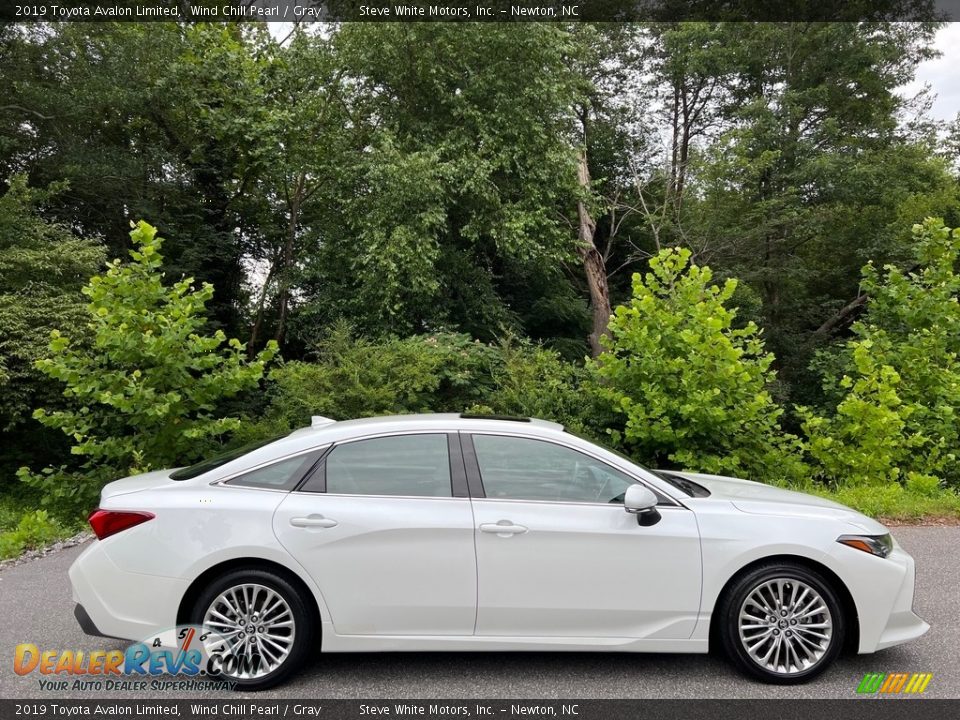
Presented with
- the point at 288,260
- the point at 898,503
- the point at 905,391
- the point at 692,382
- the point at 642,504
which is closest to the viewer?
the point at 642,504

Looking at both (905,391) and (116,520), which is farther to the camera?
(905,391)

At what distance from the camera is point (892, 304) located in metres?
12.7

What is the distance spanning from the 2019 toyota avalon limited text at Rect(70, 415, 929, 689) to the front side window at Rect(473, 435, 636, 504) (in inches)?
3.8

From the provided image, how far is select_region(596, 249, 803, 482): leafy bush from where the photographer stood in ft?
28.0

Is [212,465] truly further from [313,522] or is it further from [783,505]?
[783,505]

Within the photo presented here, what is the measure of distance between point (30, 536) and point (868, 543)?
7542 mm

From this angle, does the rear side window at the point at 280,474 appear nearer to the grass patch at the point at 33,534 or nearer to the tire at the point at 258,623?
the tire at the point at 258,623

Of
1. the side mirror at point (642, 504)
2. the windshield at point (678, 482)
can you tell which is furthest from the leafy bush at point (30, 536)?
the side mirror at point (642, 504)

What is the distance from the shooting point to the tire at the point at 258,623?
372 centimetres

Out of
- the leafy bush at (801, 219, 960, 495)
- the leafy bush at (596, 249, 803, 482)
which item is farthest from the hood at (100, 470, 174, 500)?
the leafy bush at (801, 219, 960, 495)

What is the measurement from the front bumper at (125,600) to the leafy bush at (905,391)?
8166mm

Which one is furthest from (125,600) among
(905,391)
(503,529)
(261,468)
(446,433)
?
(905,391)

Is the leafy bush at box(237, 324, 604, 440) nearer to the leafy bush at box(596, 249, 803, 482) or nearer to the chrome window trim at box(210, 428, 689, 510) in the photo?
the leafy bush at box(596, 249, 803, 482)

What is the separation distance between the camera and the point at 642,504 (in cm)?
372
